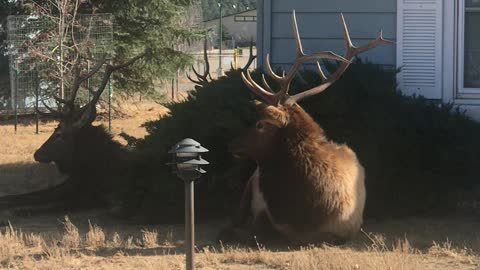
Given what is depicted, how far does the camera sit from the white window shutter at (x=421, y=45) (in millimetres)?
8953

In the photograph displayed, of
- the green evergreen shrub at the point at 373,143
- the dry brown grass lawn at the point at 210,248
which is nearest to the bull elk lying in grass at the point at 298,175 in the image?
the dry brown grass lawn at the point at 210,248

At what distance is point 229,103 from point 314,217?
85.6 inches

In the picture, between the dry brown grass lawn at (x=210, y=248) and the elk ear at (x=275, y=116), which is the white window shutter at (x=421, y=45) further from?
the elk ear at (x=275, y=116)

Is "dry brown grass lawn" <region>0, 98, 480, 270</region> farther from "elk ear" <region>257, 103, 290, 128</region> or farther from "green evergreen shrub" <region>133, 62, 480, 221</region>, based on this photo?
"elk ear" <region>257, 103, 290, 128</region>

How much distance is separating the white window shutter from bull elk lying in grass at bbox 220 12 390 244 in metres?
2.32

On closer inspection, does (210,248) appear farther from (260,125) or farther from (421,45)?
(421,45)

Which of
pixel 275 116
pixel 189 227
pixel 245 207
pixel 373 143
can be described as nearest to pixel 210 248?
pixel 245 207

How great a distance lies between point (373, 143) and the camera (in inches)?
319

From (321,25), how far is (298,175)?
3.32 m

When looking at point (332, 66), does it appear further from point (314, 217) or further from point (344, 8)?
point (314, 217)

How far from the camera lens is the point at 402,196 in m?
8.31

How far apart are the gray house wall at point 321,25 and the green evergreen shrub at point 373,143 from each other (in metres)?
0.91

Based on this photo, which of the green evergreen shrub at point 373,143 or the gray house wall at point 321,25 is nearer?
the green evergreen shrub at point 373,143

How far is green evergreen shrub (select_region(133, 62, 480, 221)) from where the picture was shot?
816 cm
